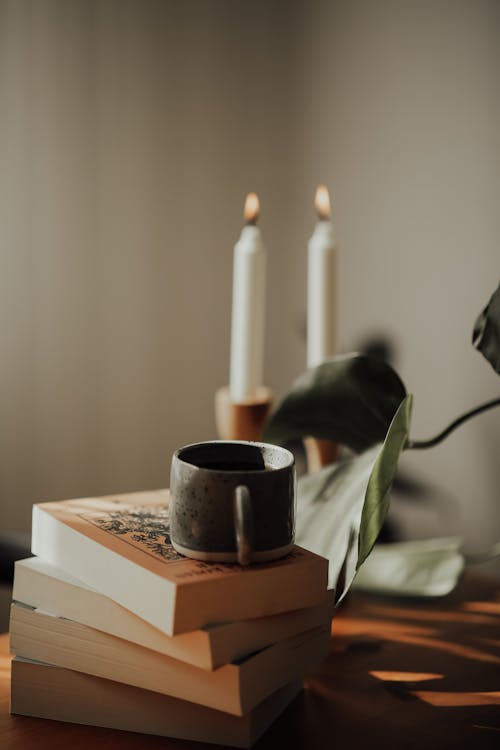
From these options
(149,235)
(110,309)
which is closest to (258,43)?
(149,235)

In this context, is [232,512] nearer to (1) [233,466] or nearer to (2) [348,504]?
(1) [233,466]

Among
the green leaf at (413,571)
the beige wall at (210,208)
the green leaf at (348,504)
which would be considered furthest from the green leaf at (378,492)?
the beige wall at (210,208)

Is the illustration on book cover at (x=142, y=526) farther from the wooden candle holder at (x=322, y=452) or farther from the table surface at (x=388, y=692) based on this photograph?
the wooden candle holder at (x=322, y=452)

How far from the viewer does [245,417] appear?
2.70 ft

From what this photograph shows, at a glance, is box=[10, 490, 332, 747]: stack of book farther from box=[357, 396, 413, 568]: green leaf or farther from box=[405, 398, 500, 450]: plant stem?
box=[405, 398, 500, 450]: plant stem

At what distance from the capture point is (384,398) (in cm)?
71

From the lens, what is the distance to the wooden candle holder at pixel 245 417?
82cm

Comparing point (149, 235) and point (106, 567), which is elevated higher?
point (149, 235)

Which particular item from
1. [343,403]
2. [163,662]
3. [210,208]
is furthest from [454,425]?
[210,208]

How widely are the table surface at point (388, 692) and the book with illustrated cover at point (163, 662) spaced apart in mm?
Result: 38

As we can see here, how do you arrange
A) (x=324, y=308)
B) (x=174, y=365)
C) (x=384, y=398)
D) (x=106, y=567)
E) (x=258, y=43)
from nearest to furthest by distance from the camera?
(x=106, y=567), (x=384, y=398), (x=324, y=308), (x=258, y=43), (x=174, y=365)

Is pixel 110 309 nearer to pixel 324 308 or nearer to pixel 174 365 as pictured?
pixel 174 365

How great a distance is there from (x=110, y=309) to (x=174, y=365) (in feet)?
0.36

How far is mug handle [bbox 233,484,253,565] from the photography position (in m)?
0.49
